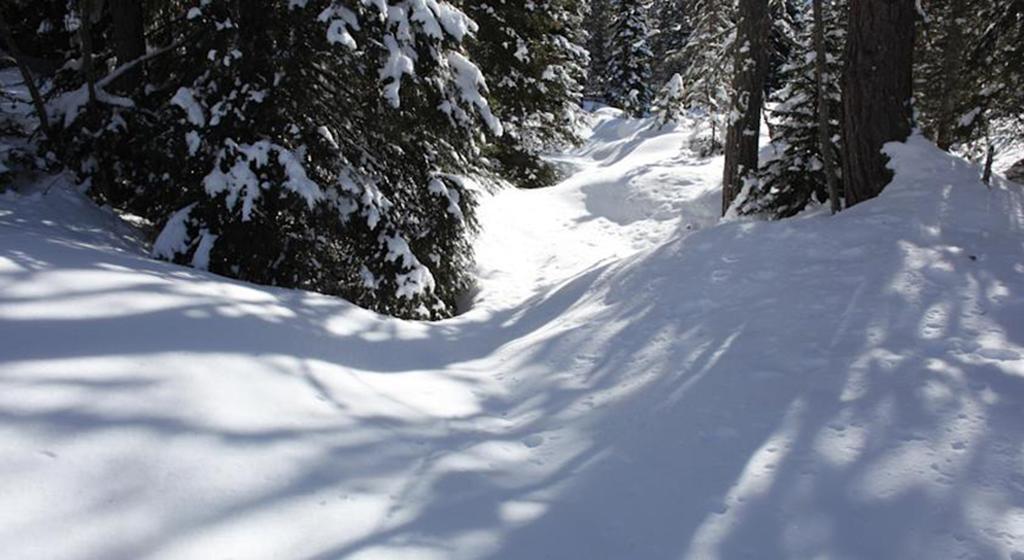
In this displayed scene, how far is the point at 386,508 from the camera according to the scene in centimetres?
247

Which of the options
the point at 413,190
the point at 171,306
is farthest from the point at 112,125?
the point at 171,306

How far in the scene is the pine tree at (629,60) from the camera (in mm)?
41281

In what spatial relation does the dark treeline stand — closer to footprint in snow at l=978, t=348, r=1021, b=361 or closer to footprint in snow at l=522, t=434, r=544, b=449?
footprint in snow at l=978, t=348, r=1021, b=361

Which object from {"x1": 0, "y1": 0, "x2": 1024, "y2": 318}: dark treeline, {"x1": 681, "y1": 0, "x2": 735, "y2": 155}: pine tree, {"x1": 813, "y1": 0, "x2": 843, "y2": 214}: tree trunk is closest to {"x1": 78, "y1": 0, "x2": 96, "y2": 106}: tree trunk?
{"x1": 0, "y1": 0, "x2": 1024, "y2": 318}: dark treeline

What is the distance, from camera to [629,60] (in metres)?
43.7

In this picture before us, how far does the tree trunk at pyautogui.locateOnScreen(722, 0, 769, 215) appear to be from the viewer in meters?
8.73

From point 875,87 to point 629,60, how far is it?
40.4 m

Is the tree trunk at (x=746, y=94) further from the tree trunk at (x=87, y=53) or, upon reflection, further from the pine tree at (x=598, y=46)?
the pine tree at (x=598, y=46)

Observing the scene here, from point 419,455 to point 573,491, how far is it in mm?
775

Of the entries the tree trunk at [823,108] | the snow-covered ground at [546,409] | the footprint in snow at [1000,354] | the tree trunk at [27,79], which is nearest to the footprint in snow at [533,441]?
the snow-covered ground at [546,409]

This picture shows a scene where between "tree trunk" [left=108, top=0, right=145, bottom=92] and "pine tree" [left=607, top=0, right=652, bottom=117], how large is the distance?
36.7 meters

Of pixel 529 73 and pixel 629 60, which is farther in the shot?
pixel 629 60

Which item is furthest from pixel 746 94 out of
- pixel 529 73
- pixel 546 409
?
pixel 546 409

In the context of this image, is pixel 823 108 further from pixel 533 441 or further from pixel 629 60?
pixel 629 60
